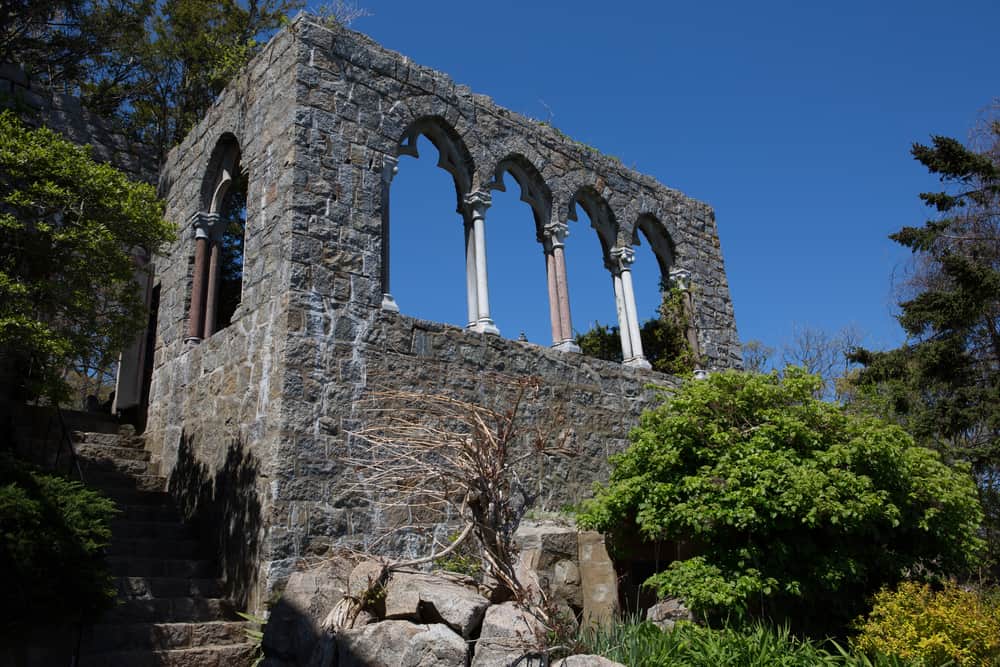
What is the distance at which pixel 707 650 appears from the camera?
16.5ft

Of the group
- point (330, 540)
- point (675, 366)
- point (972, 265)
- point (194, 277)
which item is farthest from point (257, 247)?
point (972, 265)

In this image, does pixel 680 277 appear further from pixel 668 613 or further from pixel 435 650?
pixel 435 650

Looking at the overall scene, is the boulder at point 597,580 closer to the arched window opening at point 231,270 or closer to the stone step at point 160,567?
the stone step at point 160,567

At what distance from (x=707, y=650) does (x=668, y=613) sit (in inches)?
52.4

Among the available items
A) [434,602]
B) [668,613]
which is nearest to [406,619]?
[434,602]

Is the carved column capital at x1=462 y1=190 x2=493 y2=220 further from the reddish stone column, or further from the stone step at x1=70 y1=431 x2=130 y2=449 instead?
the stone step at x1=70 y1=431 x2=130 y2=449

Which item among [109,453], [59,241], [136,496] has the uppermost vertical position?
[59,241]

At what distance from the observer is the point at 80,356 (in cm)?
675

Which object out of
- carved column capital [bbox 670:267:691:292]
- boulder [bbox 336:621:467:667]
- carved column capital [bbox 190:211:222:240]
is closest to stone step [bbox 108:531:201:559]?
boulder [bbox 336:621:467:667]

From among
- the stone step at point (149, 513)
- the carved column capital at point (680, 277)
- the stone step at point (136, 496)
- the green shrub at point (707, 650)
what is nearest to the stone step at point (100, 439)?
the stone step at point (136, 496)

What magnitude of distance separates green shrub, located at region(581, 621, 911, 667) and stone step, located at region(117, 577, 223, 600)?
3372 millimetres

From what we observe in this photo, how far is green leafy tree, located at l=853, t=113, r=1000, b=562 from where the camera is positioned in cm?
1138

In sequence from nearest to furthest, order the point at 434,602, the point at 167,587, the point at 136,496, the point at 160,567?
the point at 434,602 → the point at 167,587 → the point at 160,567 → the point at 136,496

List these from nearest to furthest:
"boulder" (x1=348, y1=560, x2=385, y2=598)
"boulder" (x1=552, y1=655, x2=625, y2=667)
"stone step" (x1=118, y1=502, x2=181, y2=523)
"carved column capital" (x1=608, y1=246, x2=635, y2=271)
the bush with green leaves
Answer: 1. "boulder" (x1=552, y1=655, x2=625, y2=667)
2. "boulder" (x1=348, y1=560, x2=385, y2=598)
3. the bush with green leaves
4. "stone step" (x1=118, y1=502, x2=181, y2=523)
5. "carved column capital" (x1=608, y1=246, x2=635, y2=271)
